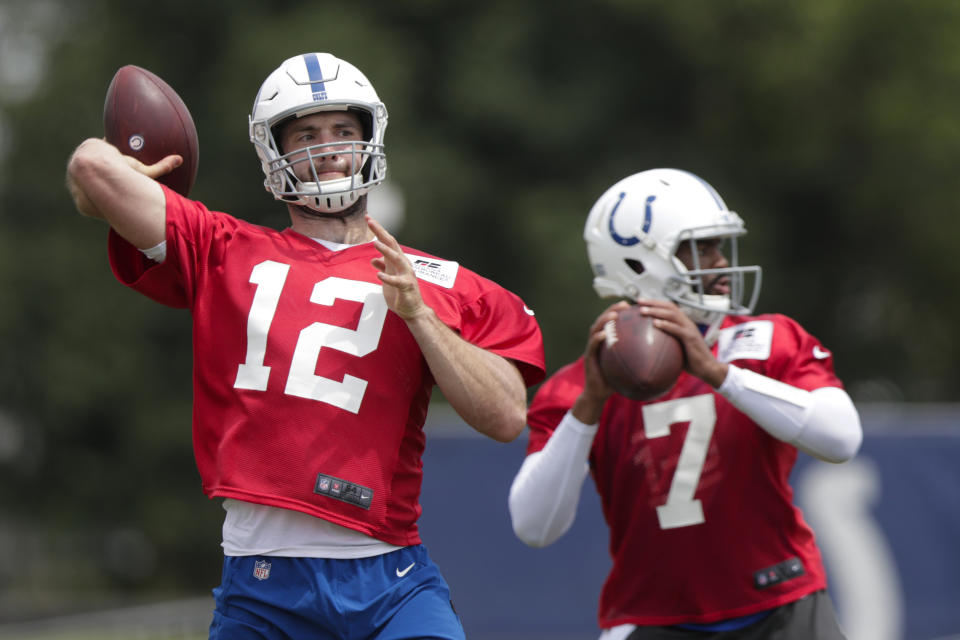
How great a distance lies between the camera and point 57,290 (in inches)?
674

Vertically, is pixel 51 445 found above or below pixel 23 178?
below

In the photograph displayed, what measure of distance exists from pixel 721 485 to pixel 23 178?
617 inches

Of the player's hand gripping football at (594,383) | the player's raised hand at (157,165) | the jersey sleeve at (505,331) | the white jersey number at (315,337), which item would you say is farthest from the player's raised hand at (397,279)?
the player's raised hand at (157,165)

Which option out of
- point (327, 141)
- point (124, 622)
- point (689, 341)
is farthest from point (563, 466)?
point (124, 622)

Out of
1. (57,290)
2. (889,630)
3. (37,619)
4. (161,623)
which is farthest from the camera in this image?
(57,290)

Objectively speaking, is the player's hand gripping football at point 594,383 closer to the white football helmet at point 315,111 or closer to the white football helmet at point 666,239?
the white football helmet at point 666,239

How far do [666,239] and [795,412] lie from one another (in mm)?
651

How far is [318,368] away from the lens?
11.2 ft

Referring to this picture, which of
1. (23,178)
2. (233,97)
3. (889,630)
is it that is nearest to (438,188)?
(233,97)

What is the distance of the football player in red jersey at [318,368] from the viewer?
3.36 metres

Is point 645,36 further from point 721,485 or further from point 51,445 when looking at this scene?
point 721,485

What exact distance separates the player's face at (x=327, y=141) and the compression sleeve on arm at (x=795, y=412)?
4.03 feet

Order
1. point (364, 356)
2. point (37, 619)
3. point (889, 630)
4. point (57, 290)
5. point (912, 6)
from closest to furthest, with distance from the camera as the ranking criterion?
point (364, 356), point (889, 630), point (37, 619), point (912, 6), point (57, 290)

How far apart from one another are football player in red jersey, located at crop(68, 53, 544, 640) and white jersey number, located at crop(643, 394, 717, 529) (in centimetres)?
53
